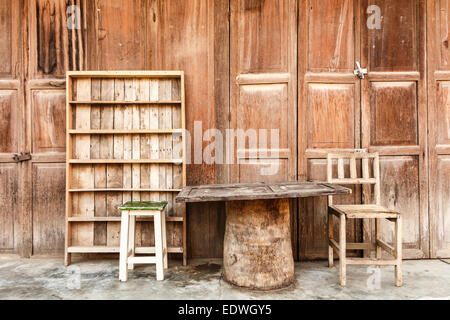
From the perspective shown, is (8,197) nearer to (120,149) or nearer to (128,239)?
(120,149)

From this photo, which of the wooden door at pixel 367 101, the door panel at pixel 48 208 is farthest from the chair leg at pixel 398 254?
the door panel at pixel 48 208

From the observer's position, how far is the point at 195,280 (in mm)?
2768

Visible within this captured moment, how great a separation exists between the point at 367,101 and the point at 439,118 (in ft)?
2.70

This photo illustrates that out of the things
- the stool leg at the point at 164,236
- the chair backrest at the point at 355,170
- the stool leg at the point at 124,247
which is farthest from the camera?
the chair backrest at the point at 355,170

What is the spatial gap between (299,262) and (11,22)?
406 centimetres

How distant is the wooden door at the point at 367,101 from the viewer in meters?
3.35

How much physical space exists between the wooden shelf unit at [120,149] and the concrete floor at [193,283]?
0.35 m

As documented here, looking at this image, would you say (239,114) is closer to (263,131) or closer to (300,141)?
(263,131)

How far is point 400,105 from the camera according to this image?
3.38 m

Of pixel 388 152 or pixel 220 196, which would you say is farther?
pixel 388 152

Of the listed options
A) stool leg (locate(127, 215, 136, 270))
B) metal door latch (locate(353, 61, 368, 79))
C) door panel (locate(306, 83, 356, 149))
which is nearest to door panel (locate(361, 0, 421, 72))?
metal door latch (locate(353, 61, 368, 79))

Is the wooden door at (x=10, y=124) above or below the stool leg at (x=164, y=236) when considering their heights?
above

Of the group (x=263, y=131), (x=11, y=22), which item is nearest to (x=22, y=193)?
(x=11, y=22)

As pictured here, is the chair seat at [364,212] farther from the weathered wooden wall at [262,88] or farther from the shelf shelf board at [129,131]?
the shelf shelf board at [129,131]
